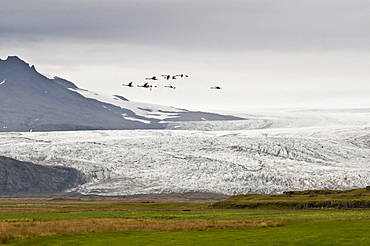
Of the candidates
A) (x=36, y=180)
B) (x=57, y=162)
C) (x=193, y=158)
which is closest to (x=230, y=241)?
(x=193, y=158)

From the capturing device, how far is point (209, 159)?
9762 centimetres

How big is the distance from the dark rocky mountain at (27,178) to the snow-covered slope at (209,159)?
3.64 metres

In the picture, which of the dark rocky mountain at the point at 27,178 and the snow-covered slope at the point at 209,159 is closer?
the snow-covered slope at the point at 209,159

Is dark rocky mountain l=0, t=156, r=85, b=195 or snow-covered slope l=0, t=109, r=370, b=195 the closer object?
snow-covered slope l=0, t=109, r=370, b=195

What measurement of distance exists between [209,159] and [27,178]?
32.5 m

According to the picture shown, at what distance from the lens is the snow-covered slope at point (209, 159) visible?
299ft

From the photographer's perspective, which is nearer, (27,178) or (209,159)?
(209,159)

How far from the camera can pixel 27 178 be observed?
110062 mm

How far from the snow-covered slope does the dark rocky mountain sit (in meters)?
3.64

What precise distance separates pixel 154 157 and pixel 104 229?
69.3 meters

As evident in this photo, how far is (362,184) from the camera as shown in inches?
3511

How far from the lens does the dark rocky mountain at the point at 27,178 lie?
108m

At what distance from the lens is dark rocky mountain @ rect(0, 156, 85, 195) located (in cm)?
10775

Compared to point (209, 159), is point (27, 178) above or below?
below
